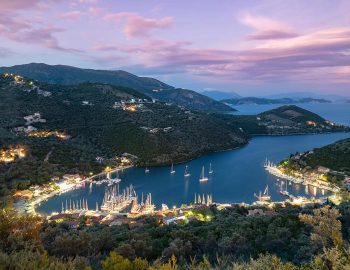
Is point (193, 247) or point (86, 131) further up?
point (86, 131)

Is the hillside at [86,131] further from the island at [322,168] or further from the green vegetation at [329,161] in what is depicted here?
the green vegetation at [329,161]

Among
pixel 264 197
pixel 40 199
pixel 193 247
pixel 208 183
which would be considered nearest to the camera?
pixel 193 247

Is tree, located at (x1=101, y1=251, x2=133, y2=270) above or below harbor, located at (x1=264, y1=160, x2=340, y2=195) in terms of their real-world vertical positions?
above

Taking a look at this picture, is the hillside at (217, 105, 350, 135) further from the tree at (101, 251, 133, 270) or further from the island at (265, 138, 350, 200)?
the tree at (101, 251, 133, 270)

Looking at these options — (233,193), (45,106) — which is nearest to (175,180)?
(233,193)

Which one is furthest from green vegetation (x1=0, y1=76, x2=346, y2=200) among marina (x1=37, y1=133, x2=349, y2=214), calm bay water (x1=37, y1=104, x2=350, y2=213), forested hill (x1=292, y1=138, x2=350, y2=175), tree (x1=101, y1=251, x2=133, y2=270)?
tree (x1=101, y1=251, x2=133, y2=270)

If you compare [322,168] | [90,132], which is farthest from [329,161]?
[90,132]

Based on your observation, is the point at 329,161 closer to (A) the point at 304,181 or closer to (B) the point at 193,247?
(A) the point at 304,181

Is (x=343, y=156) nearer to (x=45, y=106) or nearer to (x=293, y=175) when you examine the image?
(x=293, y=175)
